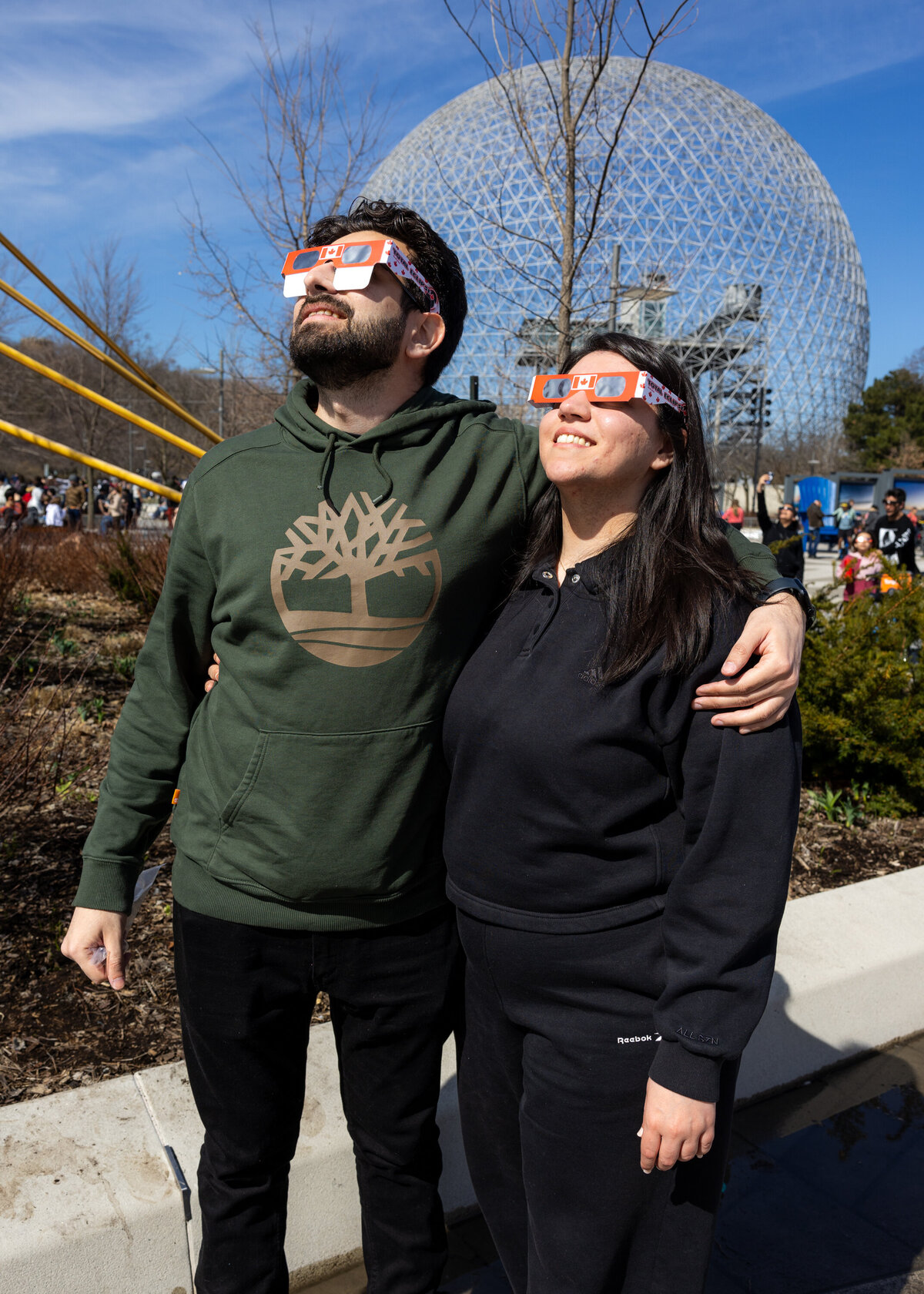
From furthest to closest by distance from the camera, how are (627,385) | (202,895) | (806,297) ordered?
(806,297)
(202,895)
(627,385)

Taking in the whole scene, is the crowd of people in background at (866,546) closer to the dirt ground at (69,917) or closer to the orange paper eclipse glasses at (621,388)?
the dirt ground at (69,917)

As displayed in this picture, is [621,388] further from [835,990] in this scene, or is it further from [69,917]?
[69,917]

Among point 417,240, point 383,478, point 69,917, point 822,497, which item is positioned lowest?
point 69,917

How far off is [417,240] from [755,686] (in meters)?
1.19

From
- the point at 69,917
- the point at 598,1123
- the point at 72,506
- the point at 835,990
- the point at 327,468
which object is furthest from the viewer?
the point at 72,506

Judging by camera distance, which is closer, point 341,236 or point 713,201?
point 341,236

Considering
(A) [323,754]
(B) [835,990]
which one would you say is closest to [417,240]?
(A) [323,754]

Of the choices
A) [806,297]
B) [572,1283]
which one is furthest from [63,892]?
[806,297]

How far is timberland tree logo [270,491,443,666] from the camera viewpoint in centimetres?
163

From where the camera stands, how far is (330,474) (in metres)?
1.72

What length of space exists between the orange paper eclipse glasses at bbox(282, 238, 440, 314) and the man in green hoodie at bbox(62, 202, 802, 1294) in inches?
0.7

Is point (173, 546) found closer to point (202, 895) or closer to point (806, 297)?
point (202, 895)

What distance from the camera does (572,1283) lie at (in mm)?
1501

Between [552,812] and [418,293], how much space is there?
109 cm
